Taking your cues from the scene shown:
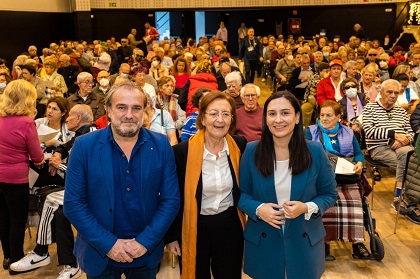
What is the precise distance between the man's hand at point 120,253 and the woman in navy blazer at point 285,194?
67 cm

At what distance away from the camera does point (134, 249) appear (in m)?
2.29

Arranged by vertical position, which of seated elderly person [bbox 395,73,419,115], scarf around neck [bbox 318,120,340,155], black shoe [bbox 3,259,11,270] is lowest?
black shoe [bbox 3,259,11,270]

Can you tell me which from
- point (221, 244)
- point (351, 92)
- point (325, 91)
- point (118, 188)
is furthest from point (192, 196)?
point (325, 91)

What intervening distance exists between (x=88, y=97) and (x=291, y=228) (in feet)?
13.7

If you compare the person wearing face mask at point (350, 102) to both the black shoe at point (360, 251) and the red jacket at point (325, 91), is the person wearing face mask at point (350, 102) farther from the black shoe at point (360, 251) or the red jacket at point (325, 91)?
the black shoe at point (360, 251)


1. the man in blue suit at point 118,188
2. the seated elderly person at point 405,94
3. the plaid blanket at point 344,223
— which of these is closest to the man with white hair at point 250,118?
the plaid blanket at point 344,223

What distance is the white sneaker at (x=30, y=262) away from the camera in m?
3.84

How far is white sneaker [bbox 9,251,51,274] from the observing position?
3838mm

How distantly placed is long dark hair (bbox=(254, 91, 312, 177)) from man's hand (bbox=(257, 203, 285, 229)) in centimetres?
17

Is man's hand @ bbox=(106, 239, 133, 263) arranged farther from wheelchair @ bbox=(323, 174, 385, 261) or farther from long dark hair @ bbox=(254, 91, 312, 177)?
wheelchair @ bbox=(323, 174, 385, 261)

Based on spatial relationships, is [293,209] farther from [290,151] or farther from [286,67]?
[286,67]

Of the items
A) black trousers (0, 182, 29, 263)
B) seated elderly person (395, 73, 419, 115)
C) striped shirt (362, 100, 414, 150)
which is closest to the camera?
black trousers (0, 182, 29, 263)

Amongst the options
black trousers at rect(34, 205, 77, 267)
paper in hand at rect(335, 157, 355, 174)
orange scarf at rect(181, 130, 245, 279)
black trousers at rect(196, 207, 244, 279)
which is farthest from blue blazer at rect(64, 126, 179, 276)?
paper in hand at rect(335, 157, 355, 174)

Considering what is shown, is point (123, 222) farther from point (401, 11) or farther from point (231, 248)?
point (401, 11)
